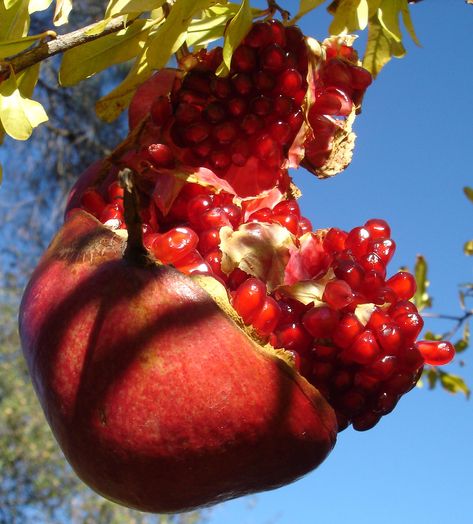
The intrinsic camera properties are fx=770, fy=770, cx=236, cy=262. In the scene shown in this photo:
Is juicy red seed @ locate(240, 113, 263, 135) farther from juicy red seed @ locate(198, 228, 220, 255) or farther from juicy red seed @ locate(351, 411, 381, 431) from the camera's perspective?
juicy red seed @ locate(351, 411, 381, 431)

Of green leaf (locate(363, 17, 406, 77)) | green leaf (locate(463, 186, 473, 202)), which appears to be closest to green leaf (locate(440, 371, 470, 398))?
green leaf (locate(463, 186, 473, 202))

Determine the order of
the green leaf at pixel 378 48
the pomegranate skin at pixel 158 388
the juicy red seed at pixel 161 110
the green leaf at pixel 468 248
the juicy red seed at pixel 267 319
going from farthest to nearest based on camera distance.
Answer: the green leaf at pixel 468 248, the green leaf at pixel 378 48, the juicy red seed at pixel 161 110, the juicy red seed at pixel 267 319, the pomegranate skin at pixel 158 388

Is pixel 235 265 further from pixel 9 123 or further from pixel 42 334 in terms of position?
pixel 9 123

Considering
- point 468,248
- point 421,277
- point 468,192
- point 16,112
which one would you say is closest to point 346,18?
point 16,112

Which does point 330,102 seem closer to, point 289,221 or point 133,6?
point 289,221

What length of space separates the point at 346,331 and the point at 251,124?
1.09 ft

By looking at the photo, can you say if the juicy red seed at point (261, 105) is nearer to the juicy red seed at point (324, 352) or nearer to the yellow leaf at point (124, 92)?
the yellow leaf at point (124, 92)

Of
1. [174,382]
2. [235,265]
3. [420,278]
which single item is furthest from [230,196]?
[420,278]

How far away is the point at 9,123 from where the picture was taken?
101 cm

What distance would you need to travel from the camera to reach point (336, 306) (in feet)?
3.04

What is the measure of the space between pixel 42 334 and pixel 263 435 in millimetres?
265

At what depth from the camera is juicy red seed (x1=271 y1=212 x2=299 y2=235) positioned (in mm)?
1056

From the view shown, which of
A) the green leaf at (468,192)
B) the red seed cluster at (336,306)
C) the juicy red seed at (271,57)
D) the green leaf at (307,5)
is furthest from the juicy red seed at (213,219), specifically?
the green leaf at (468,192)

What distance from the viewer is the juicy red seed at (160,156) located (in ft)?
3.39
